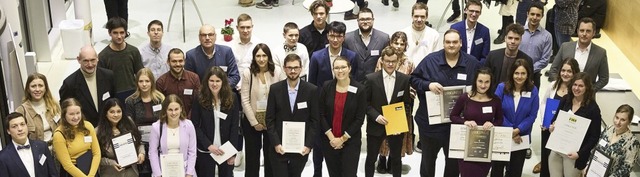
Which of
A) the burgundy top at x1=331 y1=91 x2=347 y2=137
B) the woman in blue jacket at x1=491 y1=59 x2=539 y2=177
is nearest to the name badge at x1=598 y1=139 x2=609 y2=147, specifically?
the woman in blue jacket at x1=491 y1=59 x2=539 y2=177

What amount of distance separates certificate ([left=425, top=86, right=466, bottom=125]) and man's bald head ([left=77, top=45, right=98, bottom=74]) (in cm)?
272

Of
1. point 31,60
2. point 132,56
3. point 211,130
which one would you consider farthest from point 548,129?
point 31,60

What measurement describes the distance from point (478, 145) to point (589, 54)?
1.53 metres

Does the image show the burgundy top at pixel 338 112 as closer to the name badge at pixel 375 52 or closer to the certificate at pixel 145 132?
the name badge at pixel 375 52

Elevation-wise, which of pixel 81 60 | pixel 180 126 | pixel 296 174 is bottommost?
pixel 296 174

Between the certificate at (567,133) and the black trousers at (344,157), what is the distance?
1.57 metres

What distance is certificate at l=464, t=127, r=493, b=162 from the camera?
6660mm

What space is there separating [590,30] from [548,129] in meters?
1.03

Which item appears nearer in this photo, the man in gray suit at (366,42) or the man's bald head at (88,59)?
the man's bald head at (88,59)

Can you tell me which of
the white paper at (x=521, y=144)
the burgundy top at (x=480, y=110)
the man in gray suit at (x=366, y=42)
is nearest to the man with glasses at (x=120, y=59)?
the man in gray suit at (x=366, y=42)

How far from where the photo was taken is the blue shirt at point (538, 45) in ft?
25.3

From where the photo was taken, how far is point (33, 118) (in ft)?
20.9

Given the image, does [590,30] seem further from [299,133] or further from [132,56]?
[132,56]

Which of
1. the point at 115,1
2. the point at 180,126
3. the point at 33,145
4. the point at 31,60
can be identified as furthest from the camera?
the point at 115,1
